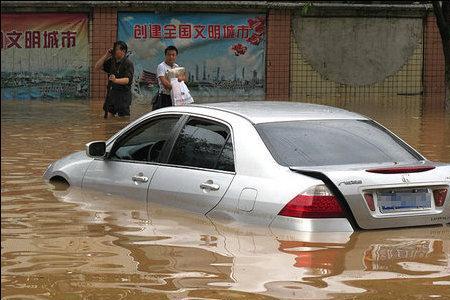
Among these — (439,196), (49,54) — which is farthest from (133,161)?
(49,54)

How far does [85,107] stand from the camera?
2269 cm

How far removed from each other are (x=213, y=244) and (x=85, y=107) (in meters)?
16.2

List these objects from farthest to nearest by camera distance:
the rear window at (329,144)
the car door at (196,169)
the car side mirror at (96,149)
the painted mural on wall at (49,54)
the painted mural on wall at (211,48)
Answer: the painted mural on wall at (211,48) < the painted mural on wall at (49,54) < the car side mirror at (96,149) < the car door at (196,169) < the rear window at (329,144)

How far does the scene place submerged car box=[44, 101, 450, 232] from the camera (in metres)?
6.56

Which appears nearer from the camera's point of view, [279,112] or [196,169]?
[196,169]

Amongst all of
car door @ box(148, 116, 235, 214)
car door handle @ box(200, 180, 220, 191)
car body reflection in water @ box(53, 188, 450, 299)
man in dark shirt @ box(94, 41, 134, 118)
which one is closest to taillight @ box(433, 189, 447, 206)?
car body reflection in water @ box(53, 188, 450, 299)

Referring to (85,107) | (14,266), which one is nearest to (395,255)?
(14,266)

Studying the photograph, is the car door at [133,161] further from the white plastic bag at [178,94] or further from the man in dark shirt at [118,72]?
the man in dark shirt at [118,72]

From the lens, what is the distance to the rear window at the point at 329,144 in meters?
7.12

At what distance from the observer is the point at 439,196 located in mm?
6922

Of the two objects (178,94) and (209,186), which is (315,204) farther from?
(178,94)

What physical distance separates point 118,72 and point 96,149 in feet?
30.0

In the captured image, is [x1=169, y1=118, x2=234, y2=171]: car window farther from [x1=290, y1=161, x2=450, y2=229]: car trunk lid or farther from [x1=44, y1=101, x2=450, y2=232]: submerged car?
[x1=290, y1=161, x2=450, y2=229]: car trunk lid

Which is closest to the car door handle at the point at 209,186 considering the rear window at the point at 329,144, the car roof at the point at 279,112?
the rear window at the point at 329,144
